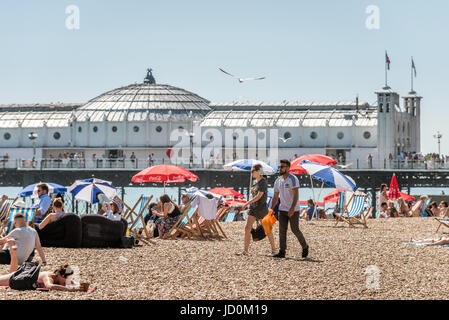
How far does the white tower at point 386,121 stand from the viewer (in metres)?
67.2

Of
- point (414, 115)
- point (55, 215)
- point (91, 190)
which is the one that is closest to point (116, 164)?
point (414, 115)

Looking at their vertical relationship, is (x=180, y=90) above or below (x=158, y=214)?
above

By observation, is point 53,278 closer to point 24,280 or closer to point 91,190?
point 24,280

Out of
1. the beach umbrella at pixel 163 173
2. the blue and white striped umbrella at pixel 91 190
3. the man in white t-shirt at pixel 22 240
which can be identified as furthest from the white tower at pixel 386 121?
the man in white t-shirt at pixel 22 240

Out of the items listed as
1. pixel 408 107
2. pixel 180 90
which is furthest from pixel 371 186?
pixel 180 90

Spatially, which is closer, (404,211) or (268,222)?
(268,222)

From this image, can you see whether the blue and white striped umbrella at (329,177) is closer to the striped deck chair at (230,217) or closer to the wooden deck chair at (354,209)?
the wooden deck chair at (354,209)

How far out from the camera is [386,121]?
6788cm

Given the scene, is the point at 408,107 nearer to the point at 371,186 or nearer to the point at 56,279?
the point at 371,186

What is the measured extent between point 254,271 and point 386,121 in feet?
187

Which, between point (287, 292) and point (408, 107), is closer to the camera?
point (287, 292)

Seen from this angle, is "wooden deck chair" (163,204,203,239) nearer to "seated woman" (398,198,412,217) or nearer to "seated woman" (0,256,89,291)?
"seated woman" (0,256,89,291)
